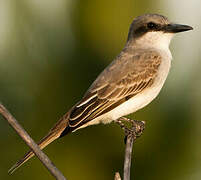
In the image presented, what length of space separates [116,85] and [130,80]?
0.20 metres

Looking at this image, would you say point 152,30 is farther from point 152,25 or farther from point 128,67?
point 128,67

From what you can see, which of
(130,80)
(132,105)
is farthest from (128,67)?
(132,105)

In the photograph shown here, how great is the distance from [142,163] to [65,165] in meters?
0.82

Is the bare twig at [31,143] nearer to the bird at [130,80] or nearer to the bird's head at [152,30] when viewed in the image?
the bird at [130,80]

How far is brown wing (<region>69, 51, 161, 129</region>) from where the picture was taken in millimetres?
5152

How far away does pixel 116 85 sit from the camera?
5555 mm

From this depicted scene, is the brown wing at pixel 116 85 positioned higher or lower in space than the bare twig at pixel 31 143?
lower

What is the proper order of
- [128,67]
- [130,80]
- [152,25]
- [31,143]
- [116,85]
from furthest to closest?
[152,25]
[128,67]
[130,80]
[116,85]
[31,143]

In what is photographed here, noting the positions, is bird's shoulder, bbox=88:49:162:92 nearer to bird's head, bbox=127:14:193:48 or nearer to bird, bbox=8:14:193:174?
bird, bbox=8:14:193:174

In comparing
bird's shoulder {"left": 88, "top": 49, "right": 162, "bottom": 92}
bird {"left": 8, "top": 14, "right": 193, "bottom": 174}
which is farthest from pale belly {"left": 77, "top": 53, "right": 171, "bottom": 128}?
bird's shoulder {"left": 88, "top": 49, "right": 162, "bottom": 92}

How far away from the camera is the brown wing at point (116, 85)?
16.9 ft

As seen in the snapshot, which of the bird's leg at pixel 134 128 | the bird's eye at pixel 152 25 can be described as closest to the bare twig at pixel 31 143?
the bird's leg at pixel 134 128

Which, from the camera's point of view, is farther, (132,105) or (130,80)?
(130,80)

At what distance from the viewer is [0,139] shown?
5.59 metres
